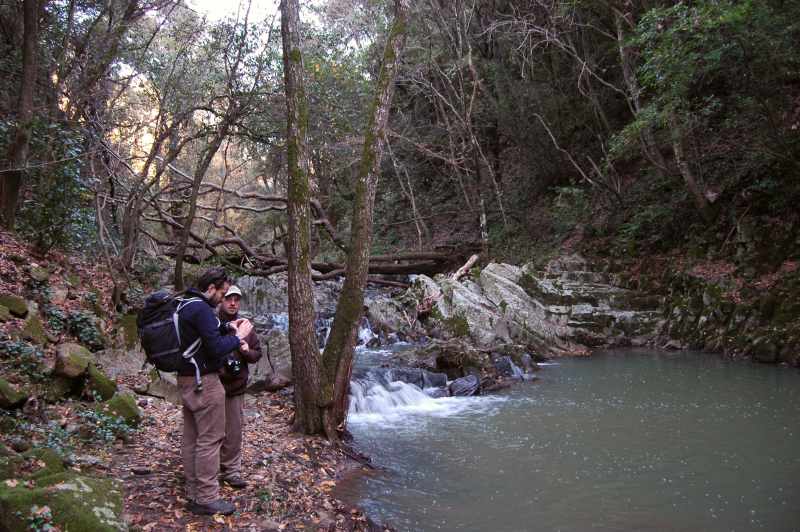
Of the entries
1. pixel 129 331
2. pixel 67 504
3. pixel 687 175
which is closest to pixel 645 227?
pixel 687 175

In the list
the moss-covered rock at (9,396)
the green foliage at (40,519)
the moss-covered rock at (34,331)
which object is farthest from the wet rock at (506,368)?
the green foliage at (40,519)

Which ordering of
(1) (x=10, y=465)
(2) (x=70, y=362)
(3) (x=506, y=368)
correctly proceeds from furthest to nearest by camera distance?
(3) (x=506, y=368) < (2) (x=70, y=362) < (1) (x=10, y=465)

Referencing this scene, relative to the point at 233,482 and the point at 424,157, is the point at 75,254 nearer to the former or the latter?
the point at 233,482

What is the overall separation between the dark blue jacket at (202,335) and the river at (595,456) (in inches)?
84.6

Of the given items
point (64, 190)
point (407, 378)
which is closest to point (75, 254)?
point (64, 190)

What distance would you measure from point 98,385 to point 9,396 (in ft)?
4.17

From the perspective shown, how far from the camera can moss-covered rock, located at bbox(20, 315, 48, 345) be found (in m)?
6.61

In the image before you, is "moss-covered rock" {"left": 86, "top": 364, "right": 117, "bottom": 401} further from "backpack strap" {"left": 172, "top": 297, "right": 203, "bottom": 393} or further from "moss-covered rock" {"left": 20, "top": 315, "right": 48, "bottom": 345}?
"backpack strap" {"left": 172, "top": 297, "right": 203, "bottom": 393}

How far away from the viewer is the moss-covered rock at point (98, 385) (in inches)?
228

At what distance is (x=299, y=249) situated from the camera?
6238mm

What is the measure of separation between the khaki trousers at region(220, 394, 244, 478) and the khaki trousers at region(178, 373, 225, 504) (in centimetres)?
42

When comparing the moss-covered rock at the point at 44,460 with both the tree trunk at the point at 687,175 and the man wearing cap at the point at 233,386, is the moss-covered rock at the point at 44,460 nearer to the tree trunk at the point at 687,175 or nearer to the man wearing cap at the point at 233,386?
the man wearing cap at the point at 233,386

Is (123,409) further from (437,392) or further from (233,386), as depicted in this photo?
(437,392)

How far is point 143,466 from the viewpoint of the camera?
4.69 meters
